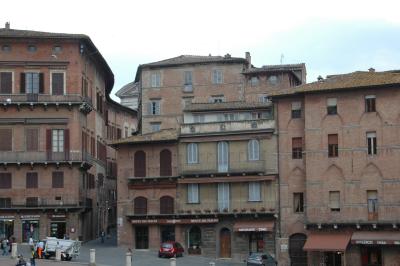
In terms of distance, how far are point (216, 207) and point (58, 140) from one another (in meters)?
14.6

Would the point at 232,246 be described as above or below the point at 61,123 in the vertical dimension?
below

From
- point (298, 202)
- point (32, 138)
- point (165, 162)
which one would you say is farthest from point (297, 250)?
point (32, 138)

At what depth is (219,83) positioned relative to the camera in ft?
273

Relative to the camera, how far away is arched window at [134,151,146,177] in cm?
6738

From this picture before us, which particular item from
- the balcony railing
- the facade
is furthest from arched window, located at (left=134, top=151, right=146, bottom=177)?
the balcony railing

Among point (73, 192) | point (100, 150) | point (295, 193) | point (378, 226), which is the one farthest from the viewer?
point (100, 150)

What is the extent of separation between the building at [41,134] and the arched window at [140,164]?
4.60 metres

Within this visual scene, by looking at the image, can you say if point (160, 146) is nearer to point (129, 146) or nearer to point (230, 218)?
point (129, 146)

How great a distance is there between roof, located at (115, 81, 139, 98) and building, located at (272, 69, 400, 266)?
6122 cm

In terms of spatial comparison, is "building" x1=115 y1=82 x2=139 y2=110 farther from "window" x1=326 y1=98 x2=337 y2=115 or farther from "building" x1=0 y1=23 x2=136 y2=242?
"window" x1=326 y1=98 x2=337 y2=115

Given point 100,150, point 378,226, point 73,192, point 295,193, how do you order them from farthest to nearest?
point 100,150 → point 73,192 → point 295,193 → point 378,226

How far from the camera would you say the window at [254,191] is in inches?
2537

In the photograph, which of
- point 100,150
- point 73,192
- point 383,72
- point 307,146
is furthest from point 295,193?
point 100,150

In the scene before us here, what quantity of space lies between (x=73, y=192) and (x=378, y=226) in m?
25.3
